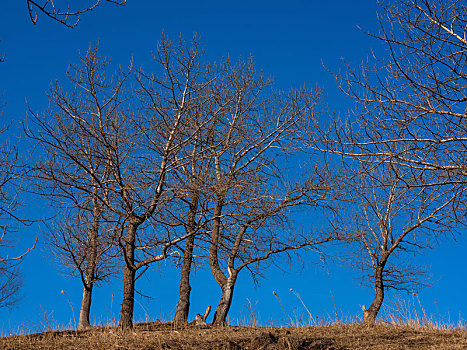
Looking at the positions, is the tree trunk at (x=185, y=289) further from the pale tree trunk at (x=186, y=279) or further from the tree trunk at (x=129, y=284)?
the tree trunk at (x=129, y=284)

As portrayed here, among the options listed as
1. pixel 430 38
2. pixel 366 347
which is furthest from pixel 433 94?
pixel 366 347

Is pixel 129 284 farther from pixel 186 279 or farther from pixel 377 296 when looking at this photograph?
pixel 377 296

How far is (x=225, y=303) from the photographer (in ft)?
35.6

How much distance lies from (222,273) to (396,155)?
20.6ft

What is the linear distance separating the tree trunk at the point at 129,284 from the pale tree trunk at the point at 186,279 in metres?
1.63

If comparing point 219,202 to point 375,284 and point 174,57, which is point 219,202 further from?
point 375,284

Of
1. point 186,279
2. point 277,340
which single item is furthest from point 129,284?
point 277,340

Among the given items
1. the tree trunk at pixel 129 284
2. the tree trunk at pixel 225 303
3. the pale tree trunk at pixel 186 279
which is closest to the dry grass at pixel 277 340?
the tree trunk at pixel 129 284

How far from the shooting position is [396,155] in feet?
20.1

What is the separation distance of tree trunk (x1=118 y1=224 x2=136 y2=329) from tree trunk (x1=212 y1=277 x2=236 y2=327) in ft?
7.30

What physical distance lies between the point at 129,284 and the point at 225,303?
2499 mm

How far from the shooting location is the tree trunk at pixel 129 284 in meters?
9.31

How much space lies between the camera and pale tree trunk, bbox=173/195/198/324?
1092 cm

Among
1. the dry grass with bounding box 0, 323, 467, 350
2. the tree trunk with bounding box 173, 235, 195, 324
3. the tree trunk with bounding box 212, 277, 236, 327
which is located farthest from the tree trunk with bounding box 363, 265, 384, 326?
the tree trunk with bounding box 173, 235, 195, 324
